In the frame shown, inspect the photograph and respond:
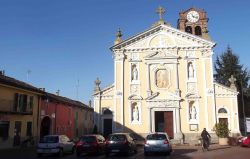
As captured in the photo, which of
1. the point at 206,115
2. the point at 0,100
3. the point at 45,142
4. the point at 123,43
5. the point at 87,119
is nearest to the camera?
the point at 45,142

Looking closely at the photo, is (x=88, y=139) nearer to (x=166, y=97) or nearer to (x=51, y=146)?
(x=51, y=146)

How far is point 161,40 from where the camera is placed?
124 ft

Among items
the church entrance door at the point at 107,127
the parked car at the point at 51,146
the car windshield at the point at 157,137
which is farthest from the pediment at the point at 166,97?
the parked car at the point at 51,146

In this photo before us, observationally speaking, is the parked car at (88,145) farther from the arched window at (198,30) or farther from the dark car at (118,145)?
the arched window at (198,30)

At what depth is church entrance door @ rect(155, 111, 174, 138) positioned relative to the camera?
119ft

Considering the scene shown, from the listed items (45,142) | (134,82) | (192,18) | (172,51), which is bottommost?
(45,142)

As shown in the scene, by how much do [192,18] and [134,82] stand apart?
19.9m

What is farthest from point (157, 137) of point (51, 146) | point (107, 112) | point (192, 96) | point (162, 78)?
point (107, 112)

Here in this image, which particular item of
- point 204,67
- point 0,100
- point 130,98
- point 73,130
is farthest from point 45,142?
point 73,130

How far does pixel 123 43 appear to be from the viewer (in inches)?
1500

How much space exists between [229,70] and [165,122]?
26.6 m

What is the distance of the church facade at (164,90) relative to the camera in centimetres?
3591

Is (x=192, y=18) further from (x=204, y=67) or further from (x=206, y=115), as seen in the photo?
(x=206, y=115)

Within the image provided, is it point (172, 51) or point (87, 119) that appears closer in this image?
point (172, 51)
